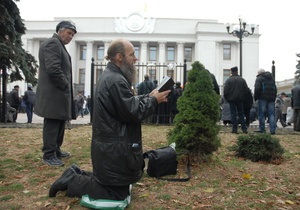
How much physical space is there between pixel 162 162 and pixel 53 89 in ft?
6.08

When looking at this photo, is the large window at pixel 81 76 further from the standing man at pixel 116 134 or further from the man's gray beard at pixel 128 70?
the standing man at pixel 116 134

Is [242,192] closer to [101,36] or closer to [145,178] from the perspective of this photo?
[145,178]

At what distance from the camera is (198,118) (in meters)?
4.17

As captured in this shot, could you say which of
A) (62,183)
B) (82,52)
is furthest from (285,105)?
(82,52)

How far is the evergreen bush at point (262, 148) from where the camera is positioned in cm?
496

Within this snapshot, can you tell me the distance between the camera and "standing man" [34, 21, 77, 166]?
4.24 m

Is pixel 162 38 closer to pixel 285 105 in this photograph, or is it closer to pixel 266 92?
pixel 285 105

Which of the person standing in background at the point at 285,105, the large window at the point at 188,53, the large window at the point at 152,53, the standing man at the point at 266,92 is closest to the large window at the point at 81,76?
the large window at the point at 152,53

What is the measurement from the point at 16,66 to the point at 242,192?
1147cm

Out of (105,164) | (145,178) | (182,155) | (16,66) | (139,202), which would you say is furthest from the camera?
(16,66)

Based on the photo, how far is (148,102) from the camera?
115 inches

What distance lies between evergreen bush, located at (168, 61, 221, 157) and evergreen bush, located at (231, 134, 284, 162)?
103 cm

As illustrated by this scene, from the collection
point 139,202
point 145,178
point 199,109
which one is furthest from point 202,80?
point 139,202

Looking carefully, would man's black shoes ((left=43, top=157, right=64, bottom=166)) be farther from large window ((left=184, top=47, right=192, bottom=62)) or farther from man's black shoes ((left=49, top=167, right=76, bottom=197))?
large window ((left=184, top=47, right=192, bottom=62))
